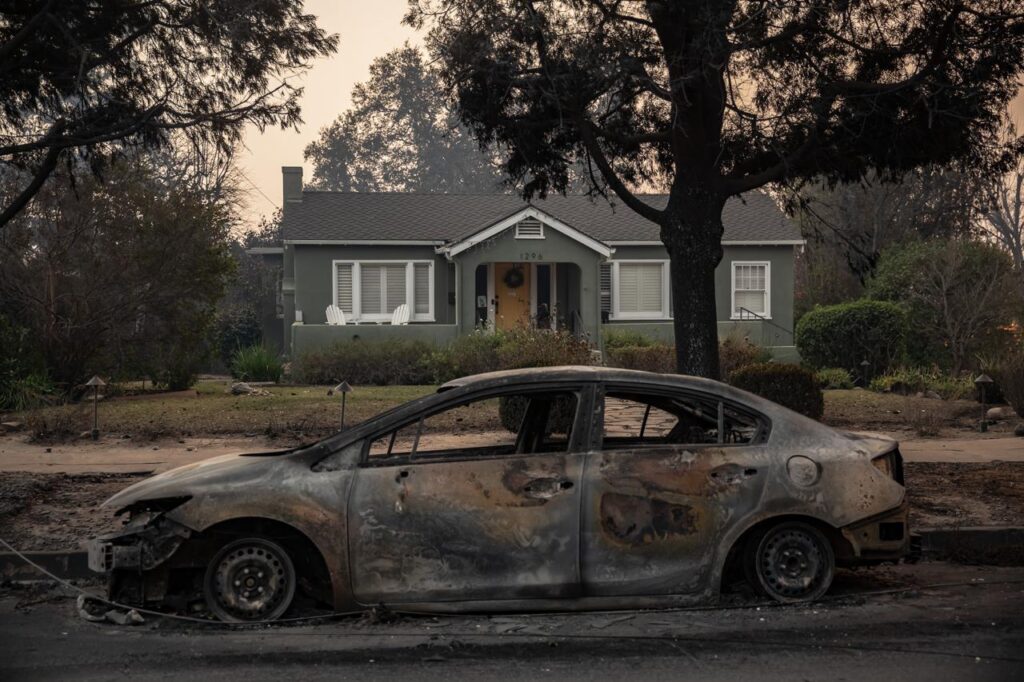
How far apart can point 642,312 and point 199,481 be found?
24.7m

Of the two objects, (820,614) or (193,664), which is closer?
(193,664)

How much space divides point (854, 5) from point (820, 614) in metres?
7.51

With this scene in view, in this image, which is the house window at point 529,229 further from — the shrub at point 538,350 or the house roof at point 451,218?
the shrub at point 538,350

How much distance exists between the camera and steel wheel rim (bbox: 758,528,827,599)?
281 inches

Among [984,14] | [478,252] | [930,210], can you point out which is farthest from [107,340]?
[930,210]

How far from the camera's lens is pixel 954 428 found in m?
16.6

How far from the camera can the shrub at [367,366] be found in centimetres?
2520

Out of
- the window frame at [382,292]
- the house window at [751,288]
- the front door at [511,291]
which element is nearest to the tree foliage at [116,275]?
the window frame at [382,292]

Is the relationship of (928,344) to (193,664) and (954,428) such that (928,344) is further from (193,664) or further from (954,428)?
(193,664)

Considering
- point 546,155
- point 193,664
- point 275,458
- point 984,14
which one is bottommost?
point 193,664

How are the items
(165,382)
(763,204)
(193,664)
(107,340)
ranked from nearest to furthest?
(193,664), (107,340), (165,382), (763,204)

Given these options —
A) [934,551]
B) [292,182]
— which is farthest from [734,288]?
[934,551]

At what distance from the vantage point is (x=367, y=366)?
994 inches

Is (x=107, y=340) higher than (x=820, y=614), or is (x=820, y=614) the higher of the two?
(x=107, y=340)
